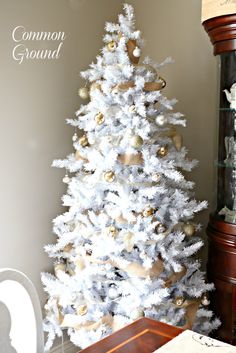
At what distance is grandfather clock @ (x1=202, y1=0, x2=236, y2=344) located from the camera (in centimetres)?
221

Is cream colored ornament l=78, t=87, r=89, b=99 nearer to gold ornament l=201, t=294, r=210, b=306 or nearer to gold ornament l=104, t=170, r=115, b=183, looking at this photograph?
gold ornament l=104, t=170, r=115, b=183

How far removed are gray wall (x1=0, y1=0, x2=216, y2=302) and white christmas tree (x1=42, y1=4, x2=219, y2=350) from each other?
0.22 meters

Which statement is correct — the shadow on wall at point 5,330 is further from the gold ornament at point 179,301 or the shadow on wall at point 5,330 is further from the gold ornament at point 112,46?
the gold ornament at point 112,46

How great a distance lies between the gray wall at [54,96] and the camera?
223cm

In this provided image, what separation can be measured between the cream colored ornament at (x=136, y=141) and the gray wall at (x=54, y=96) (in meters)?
0.59

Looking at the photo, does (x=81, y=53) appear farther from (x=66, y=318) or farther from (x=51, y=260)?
(x=66, y=318)

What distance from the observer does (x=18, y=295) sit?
4.25 feet

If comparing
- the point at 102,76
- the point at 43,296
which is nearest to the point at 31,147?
the point at 102,76

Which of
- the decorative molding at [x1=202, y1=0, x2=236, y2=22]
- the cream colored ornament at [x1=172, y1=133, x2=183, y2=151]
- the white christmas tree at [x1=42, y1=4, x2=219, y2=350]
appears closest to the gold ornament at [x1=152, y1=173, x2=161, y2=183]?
the white christmas tree at [x1=42, y1=4, x2=219, y2=350]

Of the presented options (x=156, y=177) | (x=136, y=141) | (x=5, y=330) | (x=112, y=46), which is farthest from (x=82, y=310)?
(x=112, y=46)

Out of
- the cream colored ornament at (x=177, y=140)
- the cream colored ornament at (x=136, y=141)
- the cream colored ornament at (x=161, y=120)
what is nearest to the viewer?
the cream colored ornament at (x=136, y=141)

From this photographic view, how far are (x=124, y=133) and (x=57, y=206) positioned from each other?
674 millimetres

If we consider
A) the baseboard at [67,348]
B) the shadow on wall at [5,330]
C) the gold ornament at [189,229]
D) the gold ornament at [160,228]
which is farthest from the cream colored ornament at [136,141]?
the baseboard at [67,348]

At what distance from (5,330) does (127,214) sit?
3.14ft
